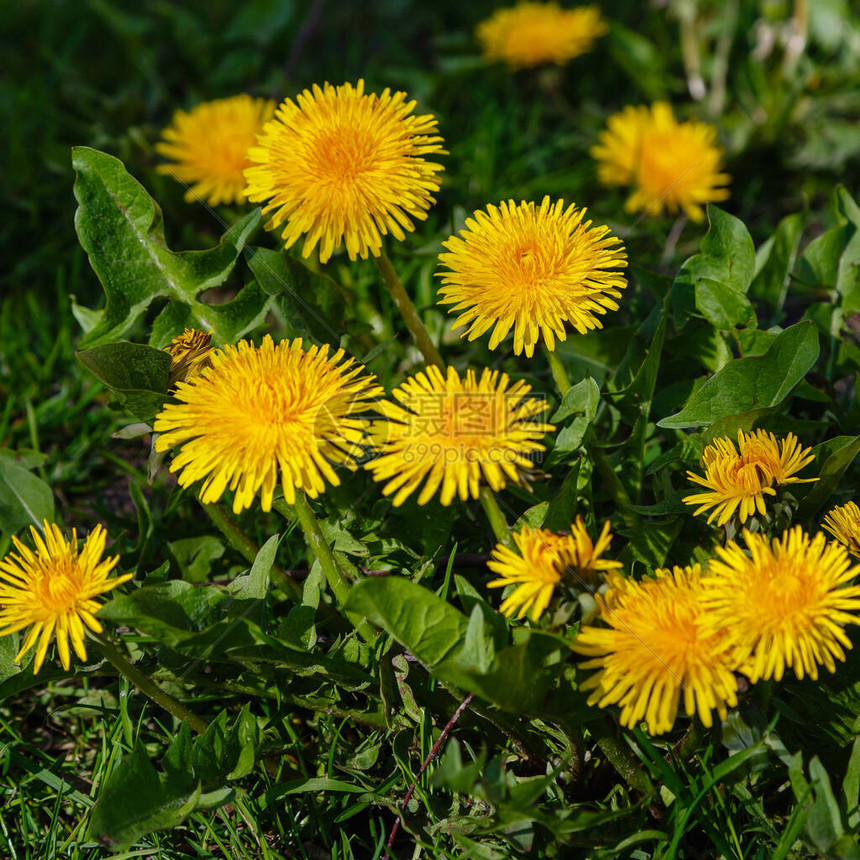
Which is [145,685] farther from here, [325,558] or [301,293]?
[301,293]

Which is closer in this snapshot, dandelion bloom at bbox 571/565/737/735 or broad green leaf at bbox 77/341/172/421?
dandelion bloom at bbox 571/565/737/735

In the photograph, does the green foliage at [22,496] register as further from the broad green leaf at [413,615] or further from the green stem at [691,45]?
the green stem at [691,45]

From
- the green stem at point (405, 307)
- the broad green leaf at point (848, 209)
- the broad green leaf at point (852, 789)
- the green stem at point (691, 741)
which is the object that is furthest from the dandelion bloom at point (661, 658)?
the broad green leaf at point (848, 209)

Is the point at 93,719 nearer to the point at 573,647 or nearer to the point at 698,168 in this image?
the point at 573,647

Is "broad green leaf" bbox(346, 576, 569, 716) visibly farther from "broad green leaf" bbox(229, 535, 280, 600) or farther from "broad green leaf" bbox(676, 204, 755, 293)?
"broad green leaf" bbox(676, 204, 755, 293)

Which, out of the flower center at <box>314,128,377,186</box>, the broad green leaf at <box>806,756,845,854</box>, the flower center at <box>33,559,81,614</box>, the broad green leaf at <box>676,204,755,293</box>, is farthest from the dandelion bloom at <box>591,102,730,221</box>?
A: the flower center at <box>33,559,81,614</box>
